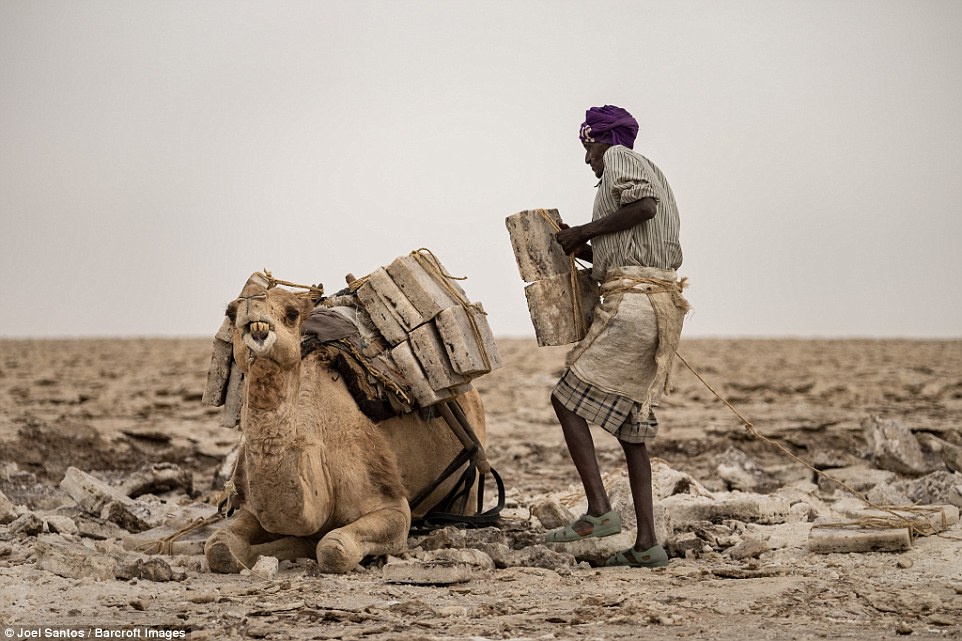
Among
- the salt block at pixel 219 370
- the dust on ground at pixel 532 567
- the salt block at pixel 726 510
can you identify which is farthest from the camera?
the salt block at pixel 726 510

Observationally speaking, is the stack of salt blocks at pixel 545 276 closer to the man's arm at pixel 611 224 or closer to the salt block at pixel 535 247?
the salt block at pixel 535 247

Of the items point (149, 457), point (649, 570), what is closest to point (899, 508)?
point (649, 570)

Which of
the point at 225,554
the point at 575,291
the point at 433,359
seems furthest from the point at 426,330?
the point at 225,554

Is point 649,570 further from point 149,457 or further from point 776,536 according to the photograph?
point 149,457

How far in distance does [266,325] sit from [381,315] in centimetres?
170

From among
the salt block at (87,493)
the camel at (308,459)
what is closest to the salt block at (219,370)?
the camel at (308,459)

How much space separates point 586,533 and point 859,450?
289 inches

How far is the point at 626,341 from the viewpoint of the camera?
7551 millimetres

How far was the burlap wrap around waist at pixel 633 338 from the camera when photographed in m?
7.52

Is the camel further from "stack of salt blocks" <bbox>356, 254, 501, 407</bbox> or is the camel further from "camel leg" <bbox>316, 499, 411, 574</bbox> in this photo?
"stack of salt blocks" <bbox>356, 254, 501, 407</bbox>

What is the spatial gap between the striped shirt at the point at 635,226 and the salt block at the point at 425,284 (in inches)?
41.1

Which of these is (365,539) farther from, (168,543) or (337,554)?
(168,543)

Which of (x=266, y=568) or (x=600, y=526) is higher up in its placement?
(x=600, y=526)

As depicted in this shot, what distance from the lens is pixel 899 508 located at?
8.69 meters
